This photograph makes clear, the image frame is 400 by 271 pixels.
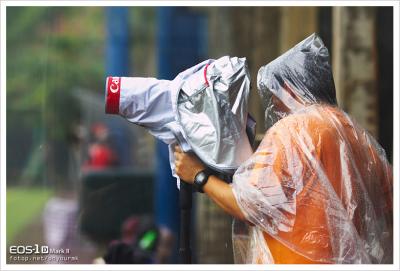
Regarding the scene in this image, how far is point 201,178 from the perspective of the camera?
8.95ft

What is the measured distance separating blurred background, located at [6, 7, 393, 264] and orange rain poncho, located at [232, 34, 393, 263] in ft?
3.60

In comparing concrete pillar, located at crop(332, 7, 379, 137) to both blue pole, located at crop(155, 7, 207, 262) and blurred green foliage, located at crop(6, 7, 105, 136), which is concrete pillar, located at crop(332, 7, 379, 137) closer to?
blue pole, located at crop(155, 7, 207, 262)

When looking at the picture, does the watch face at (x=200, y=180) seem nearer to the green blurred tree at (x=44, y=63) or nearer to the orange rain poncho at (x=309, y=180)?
the orange rain poncho at (x=309, y=180)

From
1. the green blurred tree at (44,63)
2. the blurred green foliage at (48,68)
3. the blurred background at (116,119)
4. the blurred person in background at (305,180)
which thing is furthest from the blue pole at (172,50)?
the blurred person in background at (305,180)

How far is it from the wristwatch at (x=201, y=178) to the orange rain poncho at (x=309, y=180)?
0.40 ft

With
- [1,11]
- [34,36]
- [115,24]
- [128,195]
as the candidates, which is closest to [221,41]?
[115,24]

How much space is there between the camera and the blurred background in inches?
180

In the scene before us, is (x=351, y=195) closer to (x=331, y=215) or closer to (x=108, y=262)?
(x=331, y=215)

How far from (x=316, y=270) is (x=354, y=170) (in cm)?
37

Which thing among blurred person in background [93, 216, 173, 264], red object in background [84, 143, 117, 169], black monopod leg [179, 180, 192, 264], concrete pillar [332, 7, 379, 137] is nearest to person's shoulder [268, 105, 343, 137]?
black monopod leg [179, 180, 192, 264]

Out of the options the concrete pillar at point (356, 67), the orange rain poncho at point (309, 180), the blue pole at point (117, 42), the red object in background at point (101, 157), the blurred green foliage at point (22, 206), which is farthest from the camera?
the red object in background at point (101, 157)

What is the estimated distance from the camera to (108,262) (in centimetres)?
365

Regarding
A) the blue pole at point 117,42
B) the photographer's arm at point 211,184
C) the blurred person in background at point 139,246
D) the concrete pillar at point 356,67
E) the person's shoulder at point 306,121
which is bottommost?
the blurred person in background at point 139,246

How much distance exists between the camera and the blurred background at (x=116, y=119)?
457cm
